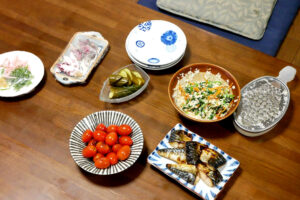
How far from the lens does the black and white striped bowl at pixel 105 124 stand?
1.55 metres

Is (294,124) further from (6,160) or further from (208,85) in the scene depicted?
(6,160)

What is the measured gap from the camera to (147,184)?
1.61m

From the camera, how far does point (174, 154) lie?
1604mm

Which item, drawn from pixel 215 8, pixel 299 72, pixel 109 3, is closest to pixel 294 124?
pixel 299 72

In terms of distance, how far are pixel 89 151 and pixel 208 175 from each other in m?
0.64

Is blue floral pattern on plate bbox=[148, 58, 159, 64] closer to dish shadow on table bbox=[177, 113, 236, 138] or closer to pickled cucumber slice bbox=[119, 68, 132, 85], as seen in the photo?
pickled cucumber slice bbox=[119, 68, 132, 85]

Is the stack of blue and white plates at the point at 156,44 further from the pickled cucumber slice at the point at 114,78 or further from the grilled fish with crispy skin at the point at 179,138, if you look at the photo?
the grilled fish with crispy skin at the point at 179,138

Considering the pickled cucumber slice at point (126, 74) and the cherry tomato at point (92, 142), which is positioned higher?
the pickled cucumber slice at point (126, 74)

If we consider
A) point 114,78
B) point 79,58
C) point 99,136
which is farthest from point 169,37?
point 99,136

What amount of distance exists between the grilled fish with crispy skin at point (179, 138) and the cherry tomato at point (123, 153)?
0.82 feet

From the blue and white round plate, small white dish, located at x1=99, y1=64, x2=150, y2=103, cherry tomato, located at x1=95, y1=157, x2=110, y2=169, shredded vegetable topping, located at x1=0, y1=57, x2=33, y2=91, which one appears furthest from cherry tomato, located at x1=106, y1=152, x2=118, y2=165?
shredded vegetable topping, located at x1=0, y1=57, x2=33, y2=91

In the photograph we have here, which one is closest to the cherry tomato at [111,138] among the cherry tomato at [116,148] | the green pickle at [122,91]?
the cherry tomato at [116,148]

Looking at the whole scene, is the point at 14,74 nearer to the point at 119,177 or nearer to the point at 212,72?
the point at 119,177

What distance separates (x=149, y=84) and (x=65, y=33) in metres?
0.75
